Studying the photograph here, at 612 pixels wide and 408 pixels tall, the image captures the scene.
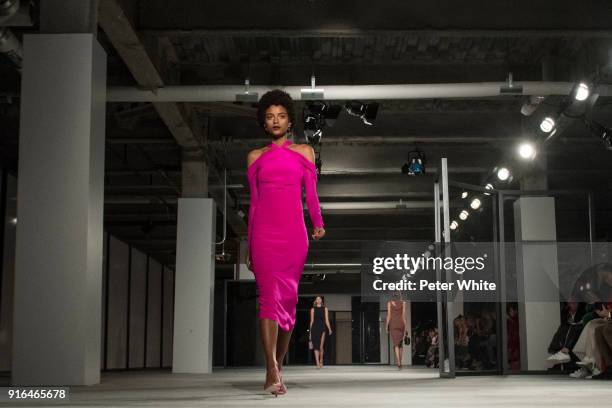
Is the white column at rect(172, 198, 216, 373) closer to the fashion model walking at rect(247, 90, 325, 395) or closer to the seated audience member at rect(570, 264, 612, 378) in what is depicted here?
the seated audience member at rect(570, 264, 612, 378)

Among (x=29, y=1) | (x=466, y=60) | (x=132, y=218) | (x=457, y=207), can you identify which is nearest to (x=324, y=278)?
(x=132, y=218)

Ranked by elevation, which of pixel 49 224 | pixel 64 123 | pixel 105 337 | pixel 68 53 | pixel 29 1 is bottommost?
pixel 105 337

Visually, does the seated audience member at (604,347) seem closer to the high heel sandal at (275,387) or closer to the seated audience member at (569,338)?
the seated audience member at (569,338)

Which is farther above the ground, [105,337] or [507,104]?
[507,104]

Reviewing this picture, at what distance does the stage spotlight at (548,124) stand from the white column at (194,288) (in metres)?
4.81

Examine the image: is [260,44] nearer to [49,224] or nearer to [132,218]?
[49,224]

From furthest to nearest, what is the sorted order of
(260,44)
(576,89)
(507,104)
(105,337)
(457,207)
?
(105,337)
(457,207)
(507,104)
(260,44)
(576,89)

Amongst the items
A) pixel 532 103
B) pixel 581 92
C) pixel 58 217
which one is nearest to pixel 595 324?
pixel 581 92

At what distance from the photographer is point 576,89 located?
9258mm

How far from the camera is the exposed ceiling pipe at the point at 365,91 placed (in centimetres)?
934

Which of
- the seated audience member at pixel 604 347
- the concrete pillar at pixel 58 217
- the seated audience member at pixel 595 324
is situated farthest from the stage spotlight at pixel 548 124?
the concrete pillar at pixel 58 217

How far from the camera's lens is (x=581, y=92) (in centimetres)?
921

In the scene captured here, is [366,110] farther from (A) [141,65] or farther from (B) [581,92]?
(A) [141,65]

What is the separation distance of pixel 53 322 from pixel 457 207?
480 inches
